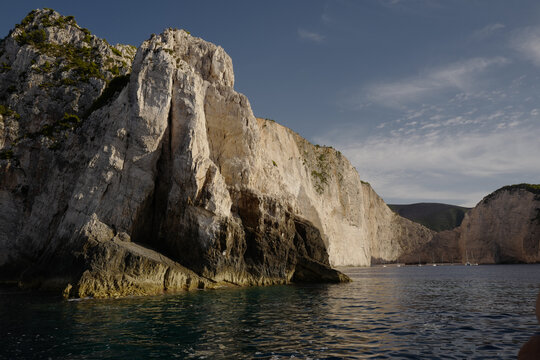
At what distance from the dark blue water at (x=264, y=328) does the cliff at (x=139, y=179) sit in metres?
6.15

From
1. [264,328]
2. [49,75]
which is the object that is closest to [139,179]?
[264,328]

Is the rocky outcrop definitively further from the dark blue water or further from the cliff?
the dark blue water

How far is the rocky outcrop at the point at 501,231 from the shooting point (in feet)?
314

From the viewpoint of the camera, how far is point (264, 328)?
13.7m

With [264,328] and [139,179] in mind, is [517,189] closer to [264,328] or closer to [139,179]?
[139,179]

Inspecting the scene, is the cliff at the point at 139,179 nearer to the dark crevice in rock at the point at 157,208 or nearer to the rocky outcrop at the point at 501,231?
the dark crevice in rock at the point at 157,208

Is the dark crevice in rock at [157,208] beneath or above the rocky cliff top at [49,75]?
beneath

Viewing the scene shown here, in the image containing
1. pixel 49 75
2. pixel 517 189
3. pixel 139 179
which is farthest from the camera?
pixel 517 189

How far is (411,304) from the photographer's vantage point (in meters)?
19.9

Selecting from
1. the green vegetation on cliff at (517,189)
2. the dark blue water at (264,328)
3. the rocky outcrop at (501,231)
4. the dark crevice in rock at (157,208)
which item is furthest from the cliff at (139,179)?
the green vegetation on cliff at (517,189)

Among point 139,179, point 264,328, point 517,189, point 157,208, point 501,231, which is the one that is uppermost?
point 517,189

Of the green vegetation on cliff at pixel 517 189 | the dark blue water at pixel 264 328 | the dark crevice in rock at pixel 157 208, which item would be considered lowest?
the dark blue water at pixel 264 328

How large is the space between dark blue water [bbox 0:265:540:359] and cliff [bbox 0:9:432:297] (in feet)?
20.2

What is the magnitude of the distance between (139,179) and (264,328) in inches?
783
